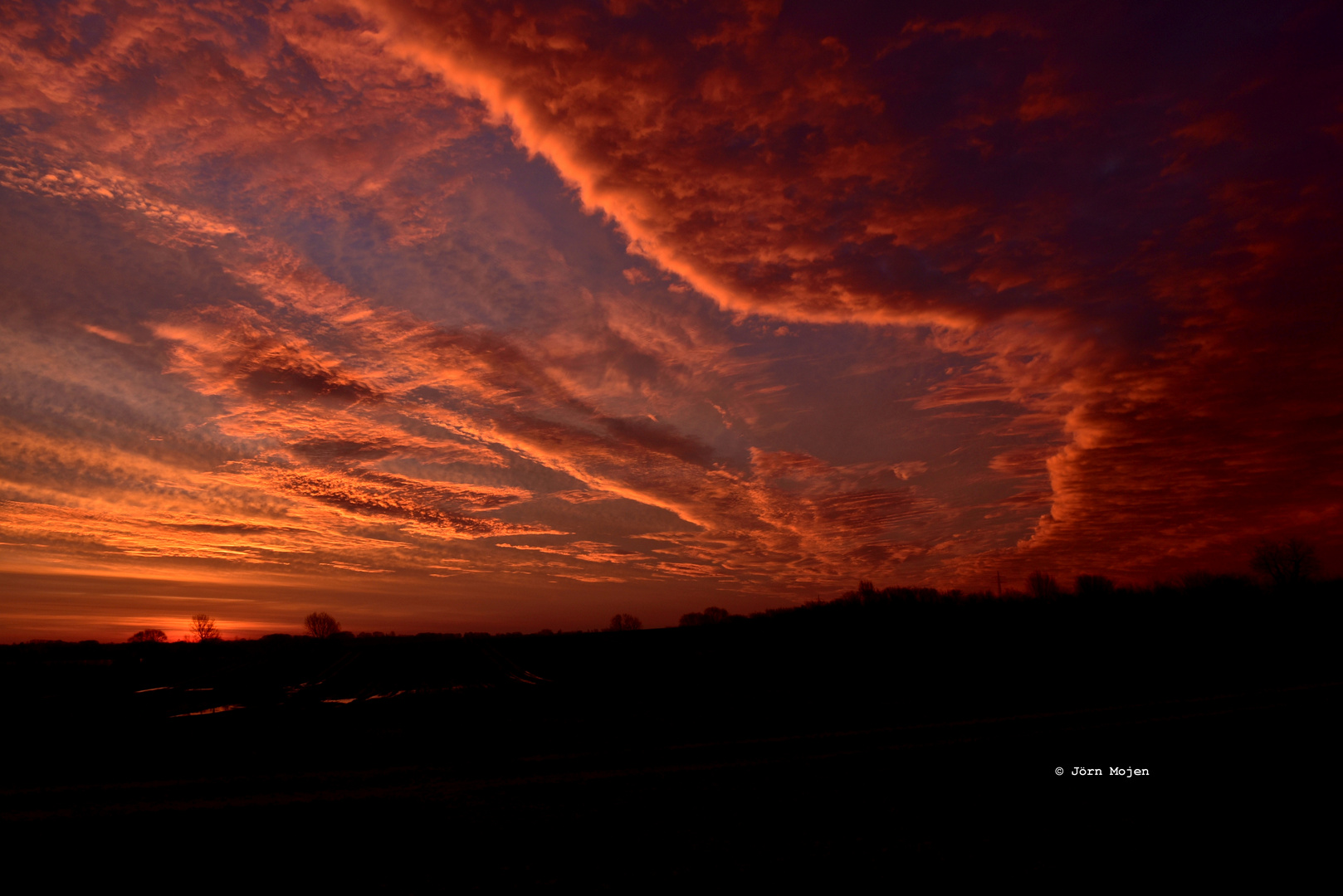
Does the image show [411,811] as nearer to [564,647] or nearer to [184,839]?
[184,839]

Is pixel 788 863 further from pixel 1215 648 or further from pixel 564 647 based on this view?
pixel 564 647

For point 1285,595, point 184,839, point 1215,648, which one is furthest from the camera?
point 1285,595

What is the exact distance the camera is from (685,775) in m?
6.31

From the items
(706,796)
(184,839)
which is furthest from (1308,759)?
(184,839)

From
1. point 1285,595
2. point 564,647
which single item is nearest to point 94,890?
point 564,647

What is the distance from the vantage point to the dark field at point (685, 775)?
4230 millimetres

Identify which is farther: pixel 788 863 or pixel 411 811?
pixel 411 811

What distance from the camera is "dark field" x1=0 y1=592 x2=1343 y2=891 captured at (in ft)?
13.9

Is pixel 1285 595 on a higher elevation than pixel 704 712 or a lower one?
higher

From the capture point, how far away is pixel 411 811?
5.24m

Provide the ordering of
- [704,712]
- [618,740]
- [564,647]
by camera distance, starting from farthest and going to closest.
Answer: [564,647] < [704,712] < [618,740]

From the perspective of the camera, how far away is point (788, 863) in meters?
3.99

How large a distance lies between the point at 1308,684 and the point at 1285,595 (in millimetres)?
49642

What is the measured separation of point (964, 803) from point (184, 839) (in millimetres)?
6080
